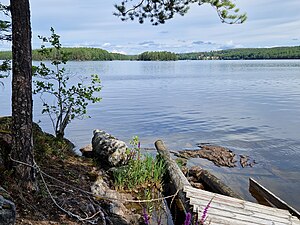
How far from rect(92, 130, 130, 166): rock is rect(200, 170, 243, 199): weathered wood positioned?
2.20 m

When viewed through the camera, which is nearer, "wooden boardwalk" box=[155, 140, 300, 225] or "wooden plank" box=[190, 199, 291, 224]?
"wooden boardwalk" box=[155, 140, 300, 225]

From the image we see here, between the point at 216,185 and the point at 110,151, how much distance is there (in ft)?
10.3

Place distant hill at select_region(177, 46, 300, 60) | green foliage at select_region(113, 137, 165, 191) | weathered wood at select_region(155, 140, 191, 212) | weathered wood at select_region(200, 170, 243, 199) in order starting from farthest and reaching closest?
distant hill at select_region(177, 46, 300, 60), green foliage at select_region(113, 137, 165, 191), weathered wood at select_region(200, 170, 243, 199), weathered wood at select_region(155, 140, 191, 212)

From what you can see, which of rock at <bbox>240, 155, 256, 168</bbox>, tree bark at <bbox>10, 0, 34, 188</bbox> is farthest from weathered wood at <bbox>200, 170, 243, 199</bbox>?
tree bark at <bbox>10, 0, 34, 188</bbox>

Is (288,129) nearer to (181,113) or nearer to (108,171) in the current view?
(181,113)

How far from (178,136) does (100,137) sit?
233 inches

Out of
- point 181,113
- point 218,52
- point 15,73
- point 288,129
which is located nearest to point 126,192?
point 15,73

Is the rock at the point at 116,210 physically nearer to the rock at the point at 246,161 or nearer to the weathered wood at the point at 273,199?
the weathered wood at the point at 273,199

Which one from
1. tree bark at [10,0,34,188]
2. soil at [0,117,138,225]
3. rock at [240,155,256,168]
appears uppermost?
tree bark at [10,0,34,188]

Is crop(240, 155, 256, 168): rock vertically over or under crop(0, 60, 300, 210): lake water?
under

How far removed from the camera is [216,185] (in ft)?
26.1

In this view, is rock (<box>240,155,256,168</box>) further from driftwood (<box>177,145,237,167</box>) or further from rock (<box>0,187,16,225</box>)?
rock (<box>0,187,16,225</box>)

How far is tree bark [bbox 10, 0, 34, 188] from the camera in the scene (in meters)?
4.16

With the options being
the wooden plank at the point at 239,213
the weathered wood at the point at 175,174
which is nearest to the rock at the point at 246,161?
the weathered wood at the point at 175,174
